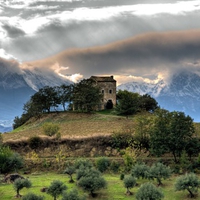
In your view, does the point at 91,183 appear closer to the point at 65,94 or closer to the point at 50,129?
the point at 50,129

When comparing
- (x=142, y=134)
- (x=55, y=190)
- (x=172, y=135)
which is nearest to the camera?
(x=55, y=190)

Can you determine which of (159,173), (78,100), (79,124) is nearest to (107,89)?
(78,100)

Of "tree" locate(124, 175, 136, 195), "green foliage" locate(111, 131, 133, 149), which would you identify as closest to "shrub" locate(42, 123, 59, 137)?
"green foliage" locate(111, 131, 133, 149)

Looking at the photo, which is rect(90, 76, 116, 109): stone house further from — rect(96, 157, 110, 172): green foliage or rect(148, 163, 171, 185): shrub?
rect(148, 163, 171, 185): shrub

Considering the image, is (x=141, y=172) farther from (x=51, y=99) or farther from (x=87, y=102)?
(x=51, y=99)

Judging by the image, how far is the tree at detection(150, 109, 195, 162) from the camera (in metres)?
61.4

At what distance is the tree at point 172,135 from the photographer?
202 ft

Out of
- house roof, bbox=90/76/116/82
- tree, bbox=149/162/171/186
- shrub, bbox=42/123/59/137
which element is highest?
house roof, bbox=90/76/116/82

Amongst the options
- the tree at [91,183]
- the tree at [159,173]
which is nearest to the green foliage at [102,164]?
the tree at [159,173]

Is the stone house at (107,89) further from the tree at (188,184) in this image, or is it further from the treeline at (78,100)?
the tree at (188,184)

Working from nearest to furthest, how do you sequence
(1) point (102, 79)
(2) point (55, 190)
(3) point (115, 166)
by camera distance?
(2) point (55, 190), (3) point (115, 166), (1) point (102, 79)

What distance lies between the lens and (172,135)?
6188 centimetres

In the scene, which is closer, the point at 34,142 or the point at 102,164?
the point at 102,164

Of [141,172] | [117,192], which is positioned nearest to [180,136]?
[141,172]
